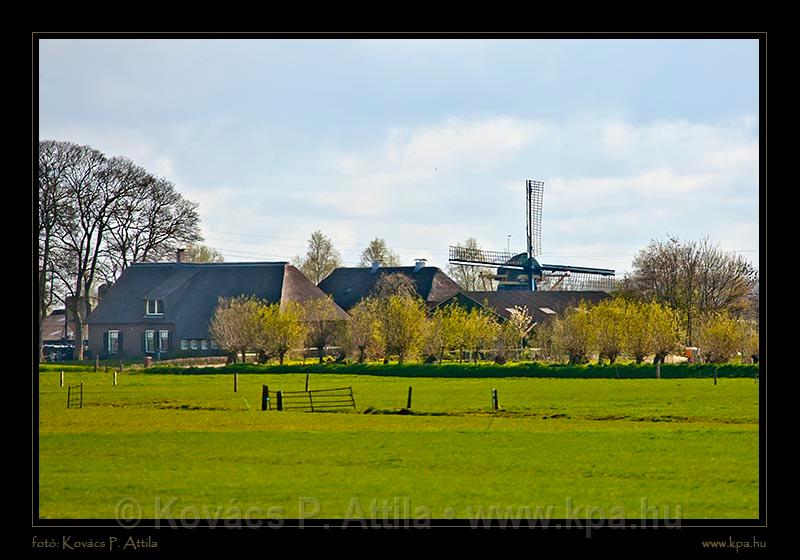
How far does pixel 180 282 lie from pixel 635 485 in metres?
38.7

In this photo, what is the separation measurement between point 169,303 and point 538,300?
21.1 meters

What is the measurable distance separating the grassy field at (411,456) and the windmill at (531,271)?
31083mm

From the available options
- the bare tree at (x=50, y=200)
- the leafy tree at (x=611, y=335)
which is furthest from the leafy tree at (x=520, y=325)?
the bare tree at (x=50, y=200)

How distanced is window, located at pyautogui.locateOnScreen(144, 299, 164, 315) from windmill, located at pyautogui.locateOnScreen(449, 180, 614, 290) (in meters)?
20.1

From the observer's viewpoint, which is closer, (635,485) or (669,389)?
Answer: (635,485)

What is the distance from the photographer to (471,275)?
6556cm

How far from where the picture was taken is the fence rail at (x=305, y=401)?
2682cm

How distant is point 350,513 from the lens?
39.7ft

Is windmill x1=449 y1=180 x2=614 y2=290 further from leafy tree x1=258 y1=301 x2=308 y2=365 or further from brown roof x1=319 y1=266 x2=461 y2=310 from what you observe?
leafy tree x1=258 y1=301 x2=308 y2=365

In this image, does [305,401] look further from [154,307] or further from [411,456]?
[154,307]

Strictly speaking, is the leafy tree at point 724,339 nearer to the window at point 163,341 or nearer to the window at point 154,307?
the window at point 163,341

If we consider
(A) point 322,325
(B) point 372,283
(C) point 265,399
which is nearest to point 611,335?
(A) point 322,325
